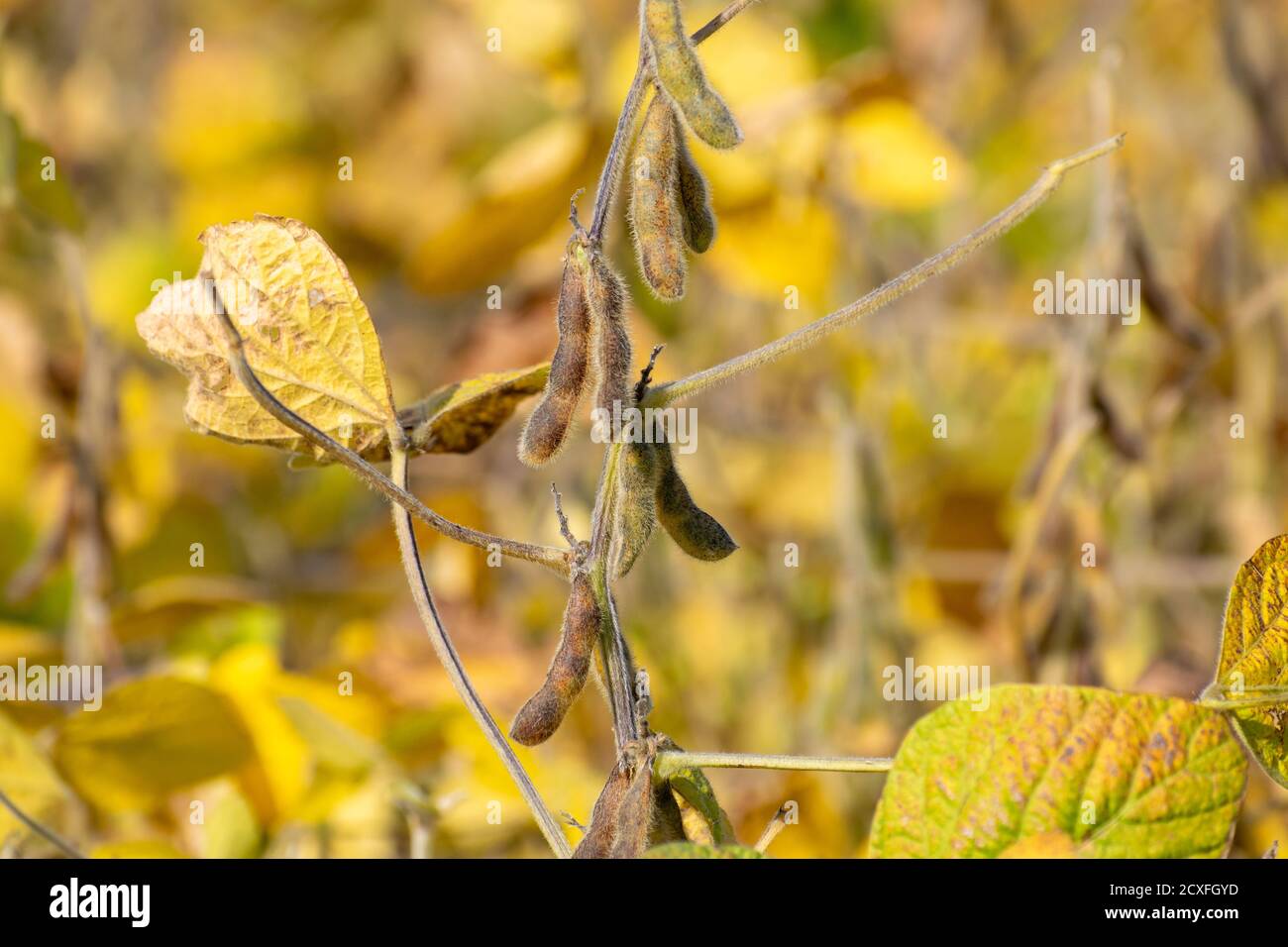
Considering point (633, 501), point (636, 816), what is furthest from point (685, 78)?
point (636, 816)

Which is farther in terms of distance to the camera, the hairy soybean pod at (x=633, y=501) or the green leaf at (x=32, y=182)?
the green leaf at (x=32, y=182)

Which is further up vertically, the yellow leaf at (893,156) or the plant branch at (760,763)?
the yellow leaf at (893,156)

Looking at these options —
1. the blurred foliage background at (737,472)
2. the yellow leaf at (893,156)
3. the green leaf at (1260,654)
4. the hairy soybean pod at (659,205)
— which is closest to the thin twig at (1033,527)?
the blurred foliage background at (737,472)

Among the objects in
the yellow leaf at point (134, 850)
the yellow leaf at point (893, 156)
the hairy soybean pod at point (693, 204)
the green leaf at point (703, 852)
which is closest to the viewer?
the green leaf at point (703, 852)

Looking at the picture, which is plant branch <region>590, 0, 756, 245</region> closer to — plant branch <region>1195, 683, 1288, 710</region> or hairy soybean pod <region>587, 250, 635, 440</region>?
hairy soybean pod <region>587, 250, 635, 440</region>

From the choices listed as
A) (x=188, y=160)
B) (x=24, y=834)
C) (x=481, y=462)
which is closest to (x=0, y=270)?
(x=188, y=160)

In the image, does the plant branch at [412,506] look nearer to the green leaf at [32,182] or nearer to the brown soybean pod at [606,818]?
the brown soybean pod at [606,818]
